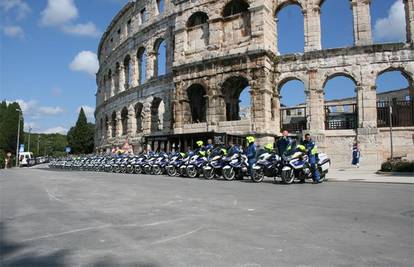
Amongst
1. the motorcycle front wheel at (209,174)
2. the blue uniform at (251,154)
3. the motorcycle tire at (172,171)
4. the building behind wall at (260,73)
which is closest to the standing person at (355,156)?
the building behind wall at (260,73)

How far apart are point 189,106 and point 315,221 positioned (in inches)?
742

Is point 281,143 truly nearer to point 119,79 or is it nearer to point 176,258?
point 176,258

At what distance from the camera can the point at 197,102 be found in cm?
2559

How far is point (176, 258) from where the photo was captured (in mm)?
3979

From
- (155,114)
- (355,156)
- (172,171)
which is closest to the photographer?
(172,171)

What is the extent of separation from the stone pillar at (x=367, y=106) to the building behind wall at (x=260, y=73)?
0.16 feet

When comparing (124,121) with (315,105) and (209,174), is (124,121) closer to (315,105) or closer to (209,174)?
(315,105)

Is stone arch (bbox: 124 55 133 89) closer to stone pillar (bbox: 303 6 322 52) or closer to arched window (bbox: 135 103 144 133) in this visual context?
arched window (bbox: 135 103 144 133)

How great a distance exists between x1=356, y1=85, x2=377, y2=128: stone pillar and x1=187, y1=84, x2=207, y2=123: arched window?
9583mm

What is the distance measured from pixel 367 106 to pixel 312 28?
5423 millimetres

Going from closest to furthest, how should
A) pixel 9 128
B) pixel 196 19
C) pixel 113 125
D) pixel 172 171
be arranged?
pixel 172 171
pixel 196 19
pixel 113 125
pixel 9 128

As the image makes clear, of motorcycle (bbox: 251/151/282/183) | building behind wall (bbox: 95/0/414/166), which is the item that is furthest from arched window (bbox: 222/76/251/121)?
motorcycle (bbox: 251/151/282/183)

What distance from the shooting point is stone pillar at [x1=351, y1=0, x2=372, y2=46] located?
68.4ft

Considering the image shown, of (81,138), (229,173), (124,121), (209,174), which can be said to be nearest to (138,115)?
(124,121)
